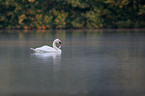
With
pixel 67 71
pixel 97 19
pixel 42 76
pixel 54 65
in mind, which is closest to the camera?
pixel 42 76

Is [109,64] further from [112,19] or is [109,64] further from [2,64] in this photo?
[112,19]

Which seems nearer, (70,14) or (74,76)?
(74,76)

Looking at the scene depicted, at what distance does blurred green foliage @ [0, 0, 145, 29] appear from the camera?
110 feet

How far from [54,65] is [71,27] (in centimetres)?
2418

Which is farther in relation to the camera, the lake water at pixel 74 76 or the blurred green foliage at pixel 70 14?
the blurred green foliage at pixel 70 14

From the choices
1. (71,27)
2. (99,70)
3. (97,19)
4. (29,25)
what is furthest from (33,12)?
(99,70)

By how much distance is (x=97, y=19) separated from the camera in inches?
1307

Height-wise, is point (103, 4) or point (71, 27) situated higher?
point (103, 4)

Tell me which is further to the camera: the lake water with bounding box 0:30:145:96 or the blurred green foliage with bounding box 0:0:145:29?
the blurred green foliage with bounding box 0:0:145:29

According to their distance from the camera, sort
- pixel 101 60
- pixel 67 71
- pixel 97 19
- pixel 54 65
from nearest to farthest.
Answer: pixel 67 71 → pixel 54 65 → pixel 101 60 → pixel 97 19

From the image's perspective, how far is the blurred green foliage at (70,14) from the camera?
110ft

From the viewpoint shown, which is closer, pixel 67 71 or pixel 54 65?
pixel 67 71

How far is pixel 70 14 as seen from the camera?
3466cm

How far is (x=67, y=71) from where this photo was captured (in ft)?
29.7
